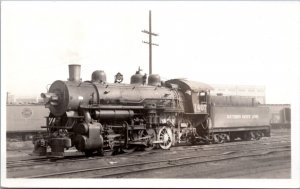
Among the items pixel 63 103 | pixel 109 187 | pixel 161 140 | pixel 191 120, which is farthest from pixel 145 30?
pixel 109 187

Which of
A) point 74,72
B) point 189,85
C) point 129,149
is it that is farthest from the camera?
point 189,85

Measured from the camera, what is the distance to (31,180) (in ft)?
36.5

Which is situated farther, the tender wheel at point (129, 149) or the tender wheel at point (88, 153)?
the tender wheel at point (129, 149)

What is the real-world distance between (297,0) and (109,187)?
793 centimetres

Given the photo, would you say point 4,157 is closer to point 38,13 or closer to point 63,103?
point 63,103

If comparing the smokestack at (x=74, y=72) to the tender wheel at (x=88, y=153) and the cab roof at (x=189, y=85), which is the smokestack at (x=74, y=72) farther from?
the cab roof at (x=189, y=85)

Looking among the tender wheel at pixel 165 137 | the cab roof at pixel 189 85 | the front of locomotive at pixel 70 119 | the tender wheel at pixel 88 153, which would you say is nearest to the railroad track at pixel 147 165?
the front of locomotive at pixel 70 119

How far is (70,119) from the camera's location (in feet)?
46.9

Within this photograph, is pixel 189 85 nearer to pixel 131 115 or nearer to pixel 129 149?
pixel 131 115

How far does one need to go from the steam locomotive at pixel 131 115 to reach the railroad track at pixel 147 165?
187 cm

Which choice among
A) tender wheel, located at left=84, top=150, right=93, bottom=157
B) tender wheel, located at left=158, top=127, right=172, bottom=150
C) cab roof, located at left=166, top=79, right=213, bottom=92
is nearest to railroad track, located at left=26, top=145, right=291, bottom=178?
tender wheel, located at left=84, top=150, right=93, bottom=157

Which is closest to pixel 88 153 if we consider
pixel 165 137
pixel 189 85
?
pixel 165 137

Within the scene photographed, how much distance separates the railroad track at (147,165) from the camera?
36.9 feet

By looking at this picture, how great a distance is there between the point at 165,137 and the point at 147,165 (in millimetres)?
3987
